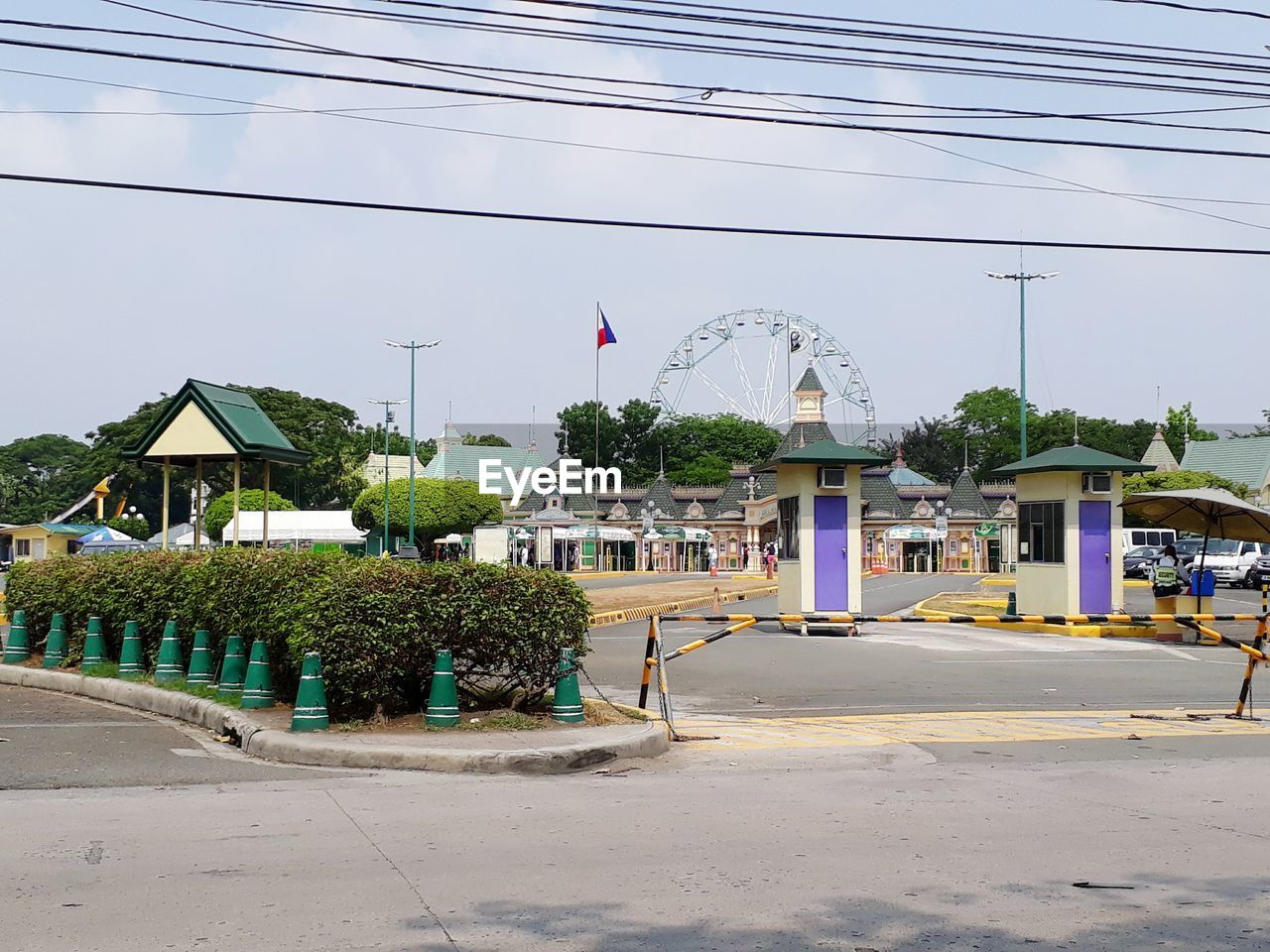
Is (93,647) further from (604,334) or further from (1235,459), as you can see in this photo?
(1235,459)

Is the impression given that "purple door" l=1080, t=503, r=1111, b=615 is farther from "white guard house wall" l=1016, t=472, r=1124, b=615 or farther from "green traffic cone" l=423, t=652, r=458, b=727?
→ "green traffic cone" l=423, t=652, r=458, b=727

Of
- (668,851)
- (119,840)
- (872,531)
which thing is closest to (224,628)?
(119,840)

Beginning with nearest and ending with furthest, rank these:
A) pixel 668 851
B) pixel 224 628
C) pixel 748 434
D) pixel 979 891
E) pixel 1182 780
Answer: pixel 979 891, pixel 668 851, pixel 1182 780, pixel 224 628, pixel 748 434

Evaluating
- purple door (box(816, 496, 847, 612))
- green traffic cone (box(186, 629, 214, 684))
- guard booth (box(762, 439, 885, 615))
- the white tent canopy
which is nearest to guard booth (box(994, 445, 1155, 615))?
guard booth (box(762, 439, 885, 615))

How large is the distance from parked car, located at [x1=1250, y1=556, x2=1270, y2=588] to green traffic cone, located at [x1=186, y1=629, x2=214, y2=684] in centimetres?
3839

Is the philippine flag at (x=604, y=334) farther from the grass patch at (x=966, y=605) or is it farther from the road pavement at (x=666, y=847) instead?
the road pavement at (x=666, y=847)

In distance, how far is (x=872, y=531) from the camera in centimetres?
8238

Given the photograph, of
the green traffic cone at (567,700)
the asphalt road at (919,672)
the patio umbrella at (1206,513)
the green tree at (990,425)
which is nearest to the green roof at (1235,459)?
the green tree at (990,425)

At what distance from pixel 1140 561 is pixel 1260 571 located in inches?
301

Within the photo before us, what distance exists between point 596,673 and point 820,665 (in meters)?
3.58

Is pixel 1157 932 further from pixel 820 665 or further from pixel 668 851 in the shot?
pixel 820 665

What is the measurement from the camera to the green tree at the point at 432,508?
240ft

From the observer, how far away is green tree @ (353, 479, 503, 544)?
73.2m

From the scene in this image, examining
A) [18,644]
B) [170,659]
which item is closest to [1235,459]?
[18,644]
